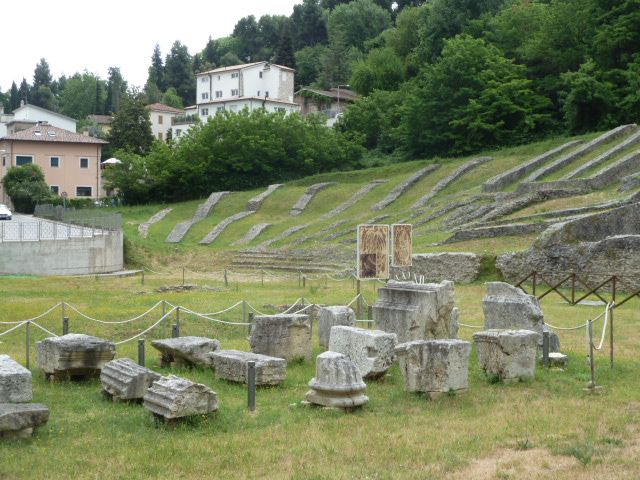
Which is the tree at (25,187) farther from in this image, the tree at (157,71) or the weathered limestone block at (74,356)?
the tree at (157,71)

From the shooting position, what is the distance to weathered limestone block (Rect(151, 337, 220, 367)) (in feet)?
47.0

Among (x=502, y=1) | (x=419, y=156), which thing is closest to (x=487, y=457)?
(x=419, y=156)

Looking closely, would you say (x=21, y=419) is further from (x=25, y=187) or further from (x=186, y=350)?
(x=25, y=187)

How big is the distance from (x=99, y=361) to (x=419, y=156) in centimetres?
4823

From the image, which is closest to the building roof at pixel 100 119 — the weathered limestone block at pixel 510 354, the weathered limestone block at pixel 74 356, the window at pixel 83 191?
the window at pixel 83 191

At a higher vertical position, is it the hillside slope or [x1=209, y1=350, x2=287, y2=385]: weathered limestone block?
the hillside slope

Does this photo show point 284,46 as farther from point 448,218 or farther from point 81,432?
point 81,432

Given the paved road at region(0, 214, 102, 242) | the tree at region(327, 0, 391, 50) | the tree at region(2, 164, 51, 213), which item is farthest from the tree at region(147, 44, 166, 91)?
the paved road at region(0, 214, 102, 242)

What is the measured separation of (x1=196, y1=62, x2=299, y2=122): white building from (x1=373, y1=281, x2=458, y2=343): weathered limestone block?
72.7 metres

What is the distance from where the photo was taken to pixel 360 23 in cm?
10681

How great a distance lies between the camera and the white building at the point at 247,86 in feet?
292

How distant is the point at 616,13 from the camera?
54.8m

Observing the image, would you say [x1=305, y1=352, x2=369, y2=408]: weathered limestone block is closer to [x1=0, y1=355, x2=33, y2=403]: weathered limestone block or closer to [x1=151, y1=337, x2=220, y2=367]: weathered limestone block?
[x1=151, y1=337, x2=220, y2=367]: weathered limestone block

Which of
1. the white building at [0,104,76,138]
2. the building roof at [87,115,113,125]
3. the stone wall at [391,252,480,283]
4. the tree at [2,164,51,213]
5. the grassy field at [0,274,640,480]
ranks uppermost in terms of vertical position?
the building roof at [87,115,113,125]
